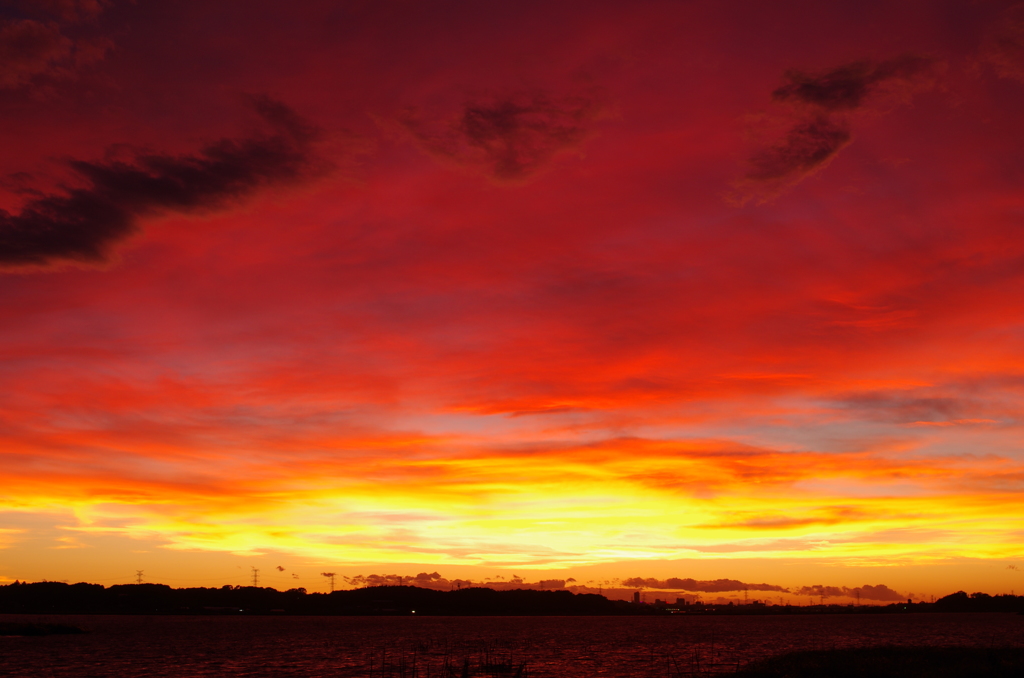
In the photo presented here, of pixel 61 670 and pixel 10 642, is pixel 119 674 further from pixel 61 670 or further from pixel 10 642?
pixel 10 642

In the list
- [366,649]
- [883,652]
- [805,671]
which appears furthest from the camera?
[366,649]

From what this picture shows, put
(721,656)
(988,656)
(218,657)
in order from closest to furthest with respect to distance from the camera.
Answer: (988,656) → (721,656) → (218,657)

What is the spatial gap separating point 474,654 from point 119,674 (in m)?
57.6

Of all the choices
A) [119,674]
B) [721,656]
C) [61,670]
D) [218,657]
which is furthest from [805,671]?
[218,657]

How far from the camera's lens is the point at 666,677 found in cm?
8731

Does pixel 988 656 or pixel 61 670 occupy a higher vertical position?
pixel 988 656

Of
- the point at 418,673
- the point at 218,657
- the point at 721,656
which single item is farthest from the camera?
the point at 218,657

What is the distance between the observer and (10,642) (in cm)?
15650

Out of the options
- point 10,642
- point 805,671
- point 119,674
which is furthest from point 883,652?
point 10,642

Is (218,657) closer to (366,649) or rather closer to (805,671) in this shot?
(366,649)

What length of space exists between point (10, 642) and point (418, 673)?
117 metres

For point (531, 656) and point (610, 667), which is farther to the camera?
point (531, 656)

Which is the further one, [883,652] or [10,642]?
[10,642]

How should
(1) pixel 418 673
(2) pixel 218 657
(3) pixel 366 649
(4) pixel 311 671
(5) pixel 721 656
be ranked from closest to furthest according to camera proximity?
(1) pixel 418 673, (4) pixel 311 671, (5) pixel 721 656, (2) pixel 218 657, (3) pixel 366 649
